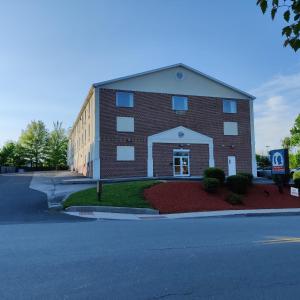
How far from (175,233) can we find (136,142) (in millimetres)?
23119

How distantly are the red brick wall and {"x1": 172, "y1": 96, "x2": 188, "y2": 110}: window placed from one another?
409 mm

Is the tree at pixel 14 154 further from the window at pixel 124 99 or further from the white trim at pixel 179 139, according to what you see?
the white trim at pixel 179 139

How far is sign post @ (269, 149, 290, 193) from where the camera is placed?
75.4ft

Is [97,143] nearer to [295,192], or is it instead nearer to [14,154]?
[295,192]

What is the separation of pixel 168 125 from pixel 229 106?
22.9 feet

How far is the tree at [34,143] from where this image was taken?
253 ft

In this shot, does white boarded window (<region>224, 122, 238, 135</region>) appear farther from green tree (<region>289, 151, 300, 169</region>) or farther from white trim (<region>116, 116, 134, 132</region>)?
green tree (<region>289, 151, 300, 169</region>)

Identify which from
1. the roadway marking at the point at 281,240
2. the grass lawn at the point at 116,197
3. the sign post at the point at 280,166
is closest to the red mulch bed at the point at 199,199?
the grass lawn at the point at 116,197

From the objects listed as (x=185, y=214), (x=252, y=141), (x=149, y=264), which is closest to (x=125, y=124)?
(x=252, y=141)

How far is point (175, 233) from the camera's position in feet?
32.9

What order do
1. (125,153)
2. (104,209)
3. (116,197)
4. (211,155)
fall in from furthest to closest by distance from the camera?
(211,155) < (125,153) < (116,197) < (104,209)

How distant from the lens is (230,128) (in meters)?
36.4

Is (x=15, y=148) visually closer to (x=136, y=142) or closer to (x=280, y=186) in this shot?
(x=136, y=142)

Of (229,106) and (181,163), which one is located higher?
(229,106)
